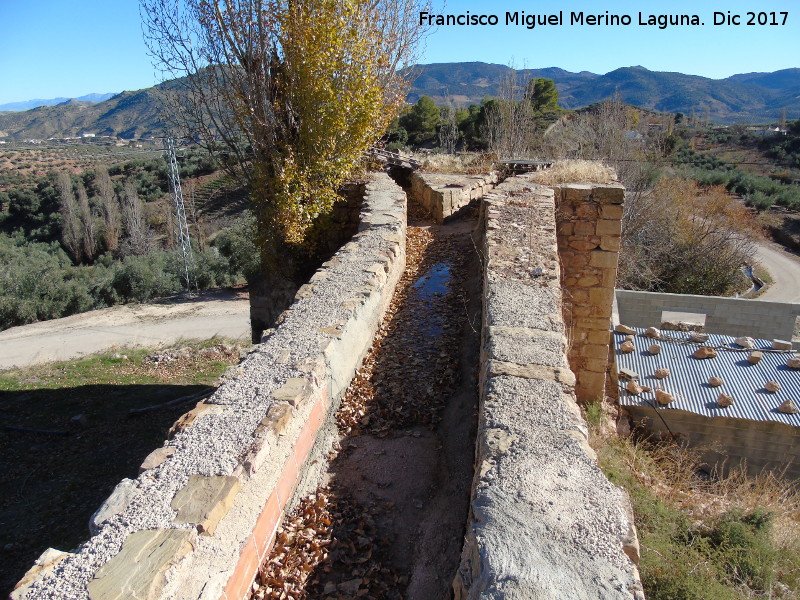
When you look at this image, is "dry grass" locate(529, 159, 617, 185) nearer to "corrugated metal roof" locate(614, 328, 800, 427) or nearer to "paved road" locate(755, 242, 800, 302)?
"corrugated metal roof" locate(614, 328, 800, 427)

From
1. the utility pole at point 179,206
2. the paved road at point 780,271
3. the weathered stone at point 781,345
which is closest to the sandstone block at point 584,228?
→ the weathered stone at point 781,345

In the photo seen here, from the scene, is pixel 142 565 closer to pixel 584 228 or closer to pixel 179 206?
pixel 584 228

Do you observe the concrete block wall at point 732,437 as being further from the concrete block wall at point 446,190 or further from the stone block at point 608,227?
the concrete block wall at point 446,190

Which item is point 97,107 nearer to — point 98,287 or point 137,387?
point 98,287

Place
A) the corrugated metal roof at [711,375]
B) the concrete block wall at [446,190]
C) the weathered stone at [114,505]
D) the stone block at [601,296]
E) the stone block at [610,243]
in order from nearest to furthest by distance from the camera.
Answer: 1. the weathered stone at [114,505]
2. the stone block at [610,243]
3. the stone block at [601,296]
4. the corrugated metal roof at [711,375]
5. the concrete block wall at [446,190]

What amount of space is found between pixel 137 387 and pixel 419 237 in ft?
23.0

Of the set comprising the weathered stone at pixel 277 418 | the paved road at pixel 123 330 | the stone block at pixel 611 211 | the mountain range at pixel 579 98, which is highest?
the mountain range at pixel 579 98

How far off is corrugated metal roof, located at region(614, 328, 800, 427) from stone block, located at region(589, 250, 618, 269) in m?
2.35

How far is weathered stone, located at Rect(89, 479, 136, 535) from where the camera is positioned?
219cm

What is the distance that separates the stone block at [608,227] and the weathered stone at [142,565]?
19.5 ft

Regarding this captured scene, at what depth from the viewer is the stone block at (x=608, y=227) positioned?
6.68m

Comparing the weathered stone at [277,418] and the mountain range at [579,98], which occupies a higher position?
the mountain range at [579,98]

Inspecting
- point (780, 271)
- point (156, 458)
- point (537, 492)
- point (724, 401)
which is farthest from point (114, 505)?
point (780, 271)

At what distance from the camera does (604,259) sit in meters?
6.81
